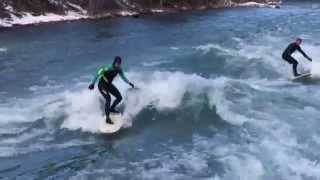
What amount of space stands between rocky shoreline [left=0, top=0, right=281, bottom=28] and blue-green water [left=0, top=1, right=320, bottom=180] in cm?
858

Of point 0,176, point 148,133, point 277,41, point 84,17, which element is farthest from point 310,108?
point 84,17

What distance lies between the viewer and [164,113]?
66.7ft

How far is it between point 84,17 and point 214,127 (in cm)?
3212

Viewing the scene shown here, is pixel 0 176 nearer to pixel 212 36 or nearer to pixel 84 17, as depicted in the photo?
pixel 212 36

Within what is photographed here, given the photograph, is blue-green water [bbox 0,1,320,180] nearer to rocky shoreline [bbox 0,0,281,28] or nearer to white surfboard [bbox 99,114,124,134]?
white surfboard [bbox 99,114,124,134]

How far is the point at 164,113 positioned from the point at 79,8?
31.8 metres

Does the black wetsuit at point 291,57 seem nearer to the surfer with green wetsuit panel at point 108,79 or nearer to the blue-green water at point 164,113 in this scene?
the blue-green water at point 164,113

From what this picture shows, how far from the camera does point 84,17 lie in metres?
49.1

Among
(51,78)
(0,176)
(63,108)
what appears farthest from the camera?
(51,78)

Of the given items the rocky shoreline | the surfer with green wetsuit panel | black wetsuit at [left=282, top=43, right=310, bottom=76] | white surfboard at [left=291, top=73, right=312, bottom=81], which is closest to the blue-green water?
white surfboard at [left=291, top=73, right=312, bottom=81]

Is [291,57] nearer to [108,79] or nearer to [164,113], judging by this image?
[164,113]

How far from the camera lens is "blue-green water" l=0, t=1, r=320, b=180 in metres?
15.4

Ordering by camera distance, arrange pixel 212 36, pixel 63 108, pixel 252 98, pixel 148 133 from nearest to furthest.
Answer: pixel 148 133, pixel 63 108, pixel 252 98, pixel 212 36

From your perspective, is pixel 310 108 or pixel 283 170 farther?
pixel 310 108
